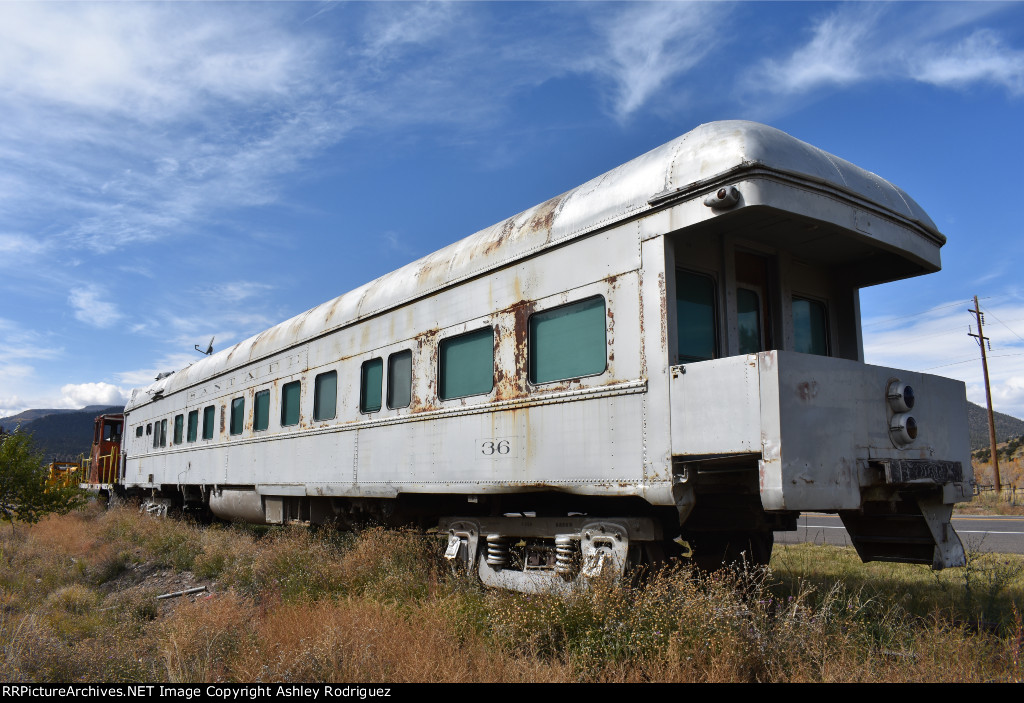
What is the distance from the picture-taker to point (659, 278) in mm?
5371

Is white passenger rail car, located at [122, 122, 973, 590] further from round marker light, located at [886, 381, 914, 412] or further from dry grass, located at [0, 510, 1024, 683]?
dry grass, located at [0, 510, 1024, 683]

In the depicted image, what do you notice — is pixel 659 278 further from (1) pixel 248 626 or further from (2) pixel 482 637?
(1) pixel 248 626

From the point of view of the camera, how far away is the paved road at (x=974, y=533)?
39.4ft

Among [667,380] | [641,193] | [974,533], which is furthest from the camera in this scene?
[974,533]

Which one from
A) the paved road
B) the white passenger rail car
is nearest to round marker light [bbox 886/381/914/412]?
the white passenger rail car

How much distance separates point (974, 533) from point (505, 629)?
1276cm

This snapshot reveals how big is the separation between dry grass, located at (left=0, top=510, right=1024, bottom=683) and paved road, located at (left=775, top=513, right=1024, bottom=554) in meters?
4.13

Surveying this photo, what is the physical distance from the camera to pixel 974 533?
1412 cm

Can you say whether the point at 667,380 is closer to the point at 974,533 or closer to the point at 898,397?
the point at 898,397

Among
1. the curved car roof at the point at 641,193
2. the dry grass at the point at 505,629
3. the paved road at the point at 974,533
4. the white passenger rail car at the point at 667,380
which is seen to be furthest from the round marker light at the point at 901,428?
the paved road at the point at 974,533

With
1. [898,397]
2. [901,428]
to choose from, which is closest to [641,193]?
[898,397]

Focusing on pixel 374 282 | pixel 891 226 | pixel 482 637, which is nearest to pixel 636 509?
pixel 482 637

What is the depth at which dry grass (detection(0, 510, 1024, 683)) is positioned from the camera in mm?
4391
